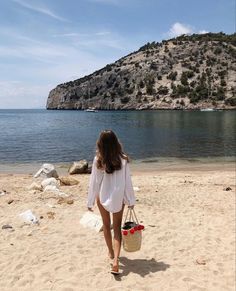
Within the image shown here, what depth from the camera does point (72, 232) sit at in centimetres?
1048

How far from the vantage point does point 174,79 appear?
170750mm

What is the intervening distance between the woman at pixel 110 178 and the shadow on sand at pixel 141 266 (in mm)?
1172

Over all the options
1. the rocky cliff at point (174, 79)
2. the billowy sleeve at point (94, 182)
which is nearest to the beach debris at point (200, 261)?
the billowy sleeve at point (94, 182)

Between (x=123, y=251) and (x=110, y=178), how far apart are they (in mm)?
2689


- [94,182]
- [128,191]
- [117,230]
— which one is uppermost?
A: [94,182]

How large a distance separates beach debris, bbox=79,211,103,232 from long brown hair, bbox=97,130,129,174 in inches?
152

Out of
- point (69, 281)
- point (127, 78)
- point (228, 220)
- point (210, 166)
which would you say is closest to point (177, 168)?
point (210, 166)

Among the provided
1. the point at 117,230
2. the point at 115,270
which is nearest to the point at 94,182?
the point at 117,230

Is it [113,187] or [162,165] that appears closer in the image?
[113,187]

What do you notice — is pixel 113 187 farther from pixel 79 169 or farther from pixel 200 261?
pixel 79 169

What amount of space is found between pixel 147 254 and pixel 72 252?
1.70m

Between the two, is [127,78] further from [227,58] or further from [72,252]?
[72,252]

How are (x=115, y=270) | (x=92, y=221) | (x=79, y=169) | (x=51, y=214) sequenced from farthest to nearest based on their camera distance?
(x=79, y=169), (x=51, y=214), (x=92, y=221), (x=115, y=270)

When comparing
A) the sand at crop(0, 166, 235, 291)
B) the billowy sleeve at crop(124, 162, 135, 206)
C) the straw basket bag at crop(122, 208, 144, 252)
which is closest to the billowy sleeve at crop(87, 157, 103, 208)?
the billowy sleeve at crop(124, 162, 135, 206)
